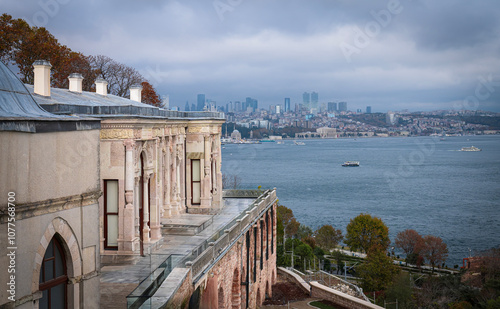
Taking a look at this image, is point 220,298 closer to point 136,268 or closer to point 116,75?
point 136,268

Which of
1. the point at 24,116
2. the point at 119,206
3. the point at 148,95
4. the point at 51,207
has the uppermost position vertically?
the point at 148,95

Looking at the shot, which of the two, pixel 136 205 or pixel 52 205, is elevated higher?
pixel 52 205

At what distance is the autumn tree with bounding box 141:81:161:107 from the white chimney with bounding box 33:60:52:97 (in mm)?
33492

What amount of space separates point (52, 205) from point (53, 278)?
4.97 feet

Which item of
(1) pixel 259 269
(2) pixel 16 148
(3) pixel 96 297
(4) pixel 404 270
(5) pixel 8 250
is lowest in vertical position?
(4) pixel 404 270

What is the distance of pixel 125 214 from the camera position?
778 inches

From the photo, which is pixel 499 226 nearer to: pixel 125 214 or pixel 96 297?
pixel 125 214

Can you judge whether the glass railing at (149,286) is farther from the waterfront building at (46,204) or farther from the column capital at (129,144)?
the column capital at (129,144)

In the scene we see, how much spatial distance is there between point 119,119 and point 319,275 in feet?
107

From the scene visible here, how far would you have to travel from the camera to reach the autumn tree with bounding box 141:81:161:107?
2066 inches

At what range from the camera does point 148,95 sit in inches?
2109

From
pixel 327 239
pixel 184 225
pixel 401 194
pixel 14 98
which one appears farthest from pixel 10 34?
pixel 401 194

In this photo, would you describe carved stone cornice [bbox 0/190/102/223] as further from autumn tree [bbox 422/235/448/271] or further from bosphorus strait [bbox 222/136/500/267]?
bosphorus strait [bbox 222/136/500/267]

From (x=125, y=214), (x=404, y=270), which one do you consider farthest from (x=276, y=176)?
(x=125, y=214)
